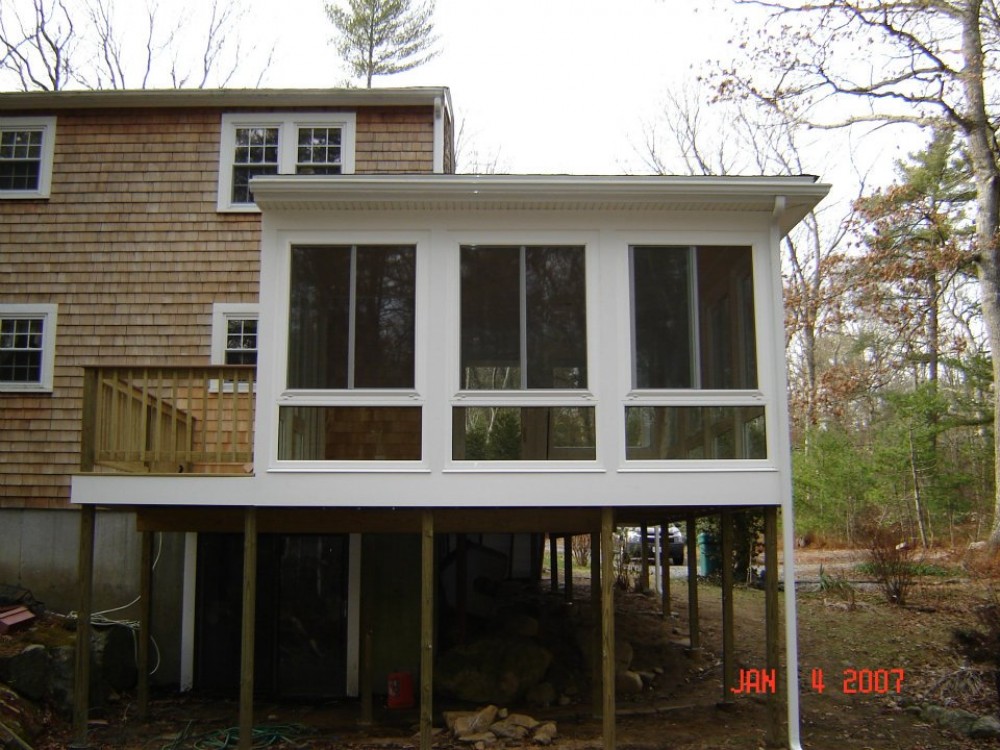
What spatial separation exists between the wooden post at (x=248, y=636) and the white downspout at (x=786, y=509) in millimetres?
4537

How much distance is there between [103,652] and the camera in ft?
31.6

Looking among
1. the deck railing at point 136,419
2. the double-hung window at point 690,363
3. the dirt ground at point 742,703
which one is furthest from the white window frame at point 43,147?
the double-hung window at point 690,363

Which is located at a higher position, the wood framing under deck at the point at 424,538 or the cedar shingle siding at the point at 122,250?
the cedar shingle siding at the point at 122,250

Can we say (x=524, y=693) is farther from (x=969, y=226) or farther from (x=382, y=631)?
(x=969, y=226)

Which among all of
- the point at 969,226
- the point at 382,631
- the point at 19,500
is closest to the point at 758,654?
the point at 382,631

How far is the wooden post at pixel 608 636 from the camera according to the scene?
24.1 feet

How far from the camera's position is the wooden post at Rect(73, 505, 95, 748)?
7648mm

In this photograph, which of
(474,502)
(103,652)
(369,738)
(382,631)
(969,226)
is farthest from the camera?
(969,226)

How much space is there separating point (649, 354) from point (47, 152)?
843 centimetres

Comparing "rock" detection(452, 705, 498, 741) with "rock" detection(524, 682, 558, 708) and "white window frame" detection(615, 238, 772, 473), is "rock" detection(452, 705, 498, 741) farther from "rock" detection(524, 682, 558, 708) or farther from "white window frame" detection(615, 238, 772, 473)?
"white window frame" detection(615, 238, 772, 473)

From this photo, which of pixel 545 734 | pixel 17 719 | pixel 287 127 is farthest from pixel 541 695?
pixel 287 127

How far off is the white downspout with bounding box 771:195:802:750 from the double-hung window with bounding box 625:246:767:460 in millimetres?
188

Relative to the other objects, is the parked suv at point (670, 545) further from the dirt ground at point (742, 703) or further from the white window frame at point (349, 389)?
the white window frame at point (349, 389)

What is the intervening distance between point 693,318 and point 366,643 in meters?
4.72
